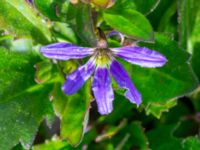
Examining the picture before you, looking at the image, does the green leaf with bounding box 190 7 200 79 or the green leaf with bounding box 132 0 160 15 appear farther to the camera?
the green leaf with bounding box 190 7 200 79

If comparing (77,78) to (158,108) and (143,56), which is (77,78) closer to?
(143,56)

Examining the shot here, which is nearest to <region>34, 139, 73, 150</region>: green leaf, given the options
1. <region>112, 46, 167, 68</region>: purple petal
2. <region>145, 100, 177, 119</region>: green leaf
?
<region>145, 100, 177, 119</region>: green leaf

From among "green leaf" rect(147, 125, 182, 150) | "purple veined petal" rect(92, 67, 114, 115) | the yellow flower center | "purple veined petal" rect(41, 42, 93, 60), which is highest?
"purple veined petal" rect(41, 42, 93, 60)

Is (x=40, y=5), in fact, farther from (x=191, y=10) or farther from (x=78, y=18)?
(x=191, y=10)

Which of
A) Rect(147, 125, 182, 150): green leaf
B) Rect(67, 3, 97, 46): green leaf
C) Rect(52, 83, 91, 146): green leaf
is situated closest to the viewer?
Rect(67, 3, 97, 46): green leaf

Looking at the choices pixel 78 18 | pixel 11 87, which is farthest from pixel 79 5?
pixel 11 87

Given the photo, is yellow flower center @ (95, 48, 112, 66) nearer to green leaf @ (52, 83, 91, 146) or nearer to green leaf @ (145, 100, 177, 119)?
green leaf @ (52, 83, 91, 146)

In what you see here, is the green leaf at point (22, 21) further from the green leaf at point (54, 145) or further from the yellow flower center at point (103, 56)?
the green leaf at point (54, 145)

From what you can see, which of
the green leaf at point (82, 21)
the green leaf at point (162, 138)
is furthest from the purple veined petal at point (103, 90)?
the green leaf at point (162, 138)

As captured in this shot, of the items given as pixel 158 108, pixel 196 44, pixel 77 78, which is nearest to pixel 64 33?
pixel 77 78
